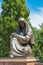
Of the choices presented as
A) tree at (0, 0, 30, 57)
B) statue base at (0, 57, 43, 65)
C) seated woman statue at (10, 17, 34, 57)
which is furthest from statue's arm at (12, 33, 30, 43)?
tree at (0, 0, 30, 57)

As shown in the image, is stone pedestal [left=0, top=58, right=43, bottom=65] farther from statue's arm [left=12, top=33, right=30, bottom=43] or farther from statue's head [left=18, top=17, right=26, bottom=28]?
statue's head [left=18, top=17, right=26, bottom=28]

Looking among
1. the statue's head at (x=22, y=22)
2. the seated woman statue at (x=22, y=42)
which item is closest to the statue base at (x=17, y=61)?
the seated woman statue at (x=22, y=42)

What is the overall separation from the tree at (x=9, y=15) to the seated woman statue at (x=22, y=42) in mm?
11461

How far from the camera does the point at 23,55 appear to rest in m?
10.5

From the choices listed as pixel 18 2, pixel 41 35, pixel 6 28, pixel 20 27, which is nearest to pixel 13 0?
pixel 18 2

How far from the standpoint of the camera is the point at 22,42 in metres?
10.8

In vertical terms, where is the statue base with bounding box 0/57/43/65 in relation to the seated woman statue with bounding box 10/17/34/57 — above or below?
below

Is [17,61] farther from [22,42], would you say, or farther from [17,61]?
[22,42]

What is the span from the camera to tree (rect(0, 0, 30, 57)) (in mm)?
22845

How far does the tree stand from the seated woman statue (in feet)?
37.6

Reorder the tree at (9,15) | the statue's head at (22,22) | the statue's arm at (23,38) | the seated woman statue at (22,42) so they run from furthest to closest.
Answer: the tree at (9,15) → the statue's head at (22,22) → the statue's arm at (23,38) → the seated woman statue at (22,42)

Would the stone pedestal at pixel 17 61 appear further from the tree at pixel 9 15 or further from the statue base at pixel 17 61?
the tree at pixel 9 15

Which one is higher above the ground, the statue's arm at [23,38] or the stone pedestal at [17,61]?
the statue's arm at [23,38]

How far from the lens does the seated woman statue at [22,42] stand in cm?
1059
